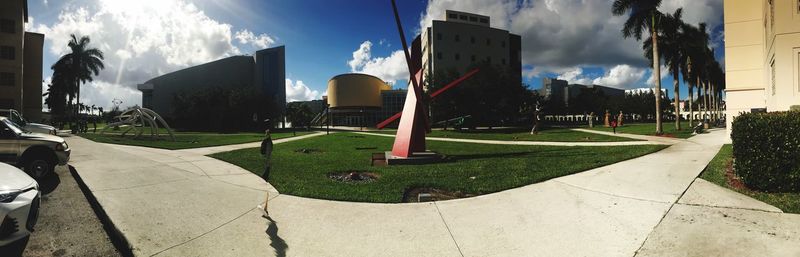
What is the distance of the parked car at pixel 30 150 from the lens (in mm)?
8711

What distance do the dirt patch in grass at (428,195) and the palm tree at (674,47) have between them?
2893cm

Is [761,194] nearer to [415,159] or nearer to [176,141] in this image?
[415,159]

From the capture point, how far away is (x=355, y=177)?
31.9ft

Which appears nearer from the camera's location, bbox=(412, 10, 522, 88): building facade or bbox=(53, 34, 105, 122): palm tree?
bbox=(53, 34, 105, 122): palm tree

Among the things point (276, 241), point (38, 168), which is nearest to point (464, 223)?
point (276, 241)

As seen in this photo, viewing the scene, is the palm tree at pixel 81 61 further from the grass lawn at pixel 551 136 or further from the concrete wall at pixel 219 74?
the grass lawn at pixel 551 136

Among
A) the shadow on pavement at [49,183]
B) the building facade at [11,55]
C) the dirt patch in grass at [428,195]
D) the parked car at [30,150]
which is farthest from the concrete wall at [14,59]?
the dirt patch in grass at [428,195]

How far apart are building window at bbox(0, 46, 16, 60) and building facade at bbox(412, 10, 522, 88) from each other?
205 feet

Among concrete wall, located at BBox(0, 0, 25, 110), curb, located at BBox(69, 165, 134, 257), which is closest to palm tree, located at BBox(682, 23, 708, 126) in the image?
curb, located at BBox(69, 165, 134, 257)

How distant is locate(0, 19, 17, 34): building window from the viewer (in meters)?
45.5

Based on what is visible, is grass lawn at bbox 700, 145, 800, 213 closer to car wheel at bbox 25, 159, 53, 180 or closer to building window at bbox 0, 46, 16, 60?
car wheel at bbox 25, 159, 53, 180

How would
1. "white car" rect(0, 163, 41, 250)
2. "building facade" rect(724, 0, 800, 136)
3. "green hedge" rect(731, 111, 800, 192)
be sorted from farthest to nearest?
"building facade" rect(724, 0, 800, 136) < "green hedge" rect(731, 111, 800, 192) < "white car" rect(0, 163, 41, 250)

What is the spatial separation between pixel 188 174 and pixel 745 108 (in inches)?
986

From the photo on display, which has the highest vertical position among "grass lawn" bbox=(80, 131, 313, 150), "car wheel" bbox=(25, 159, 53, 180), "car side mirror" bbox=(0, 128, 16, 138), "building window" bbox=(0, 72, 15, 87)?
"building window" bbox=(0, 72, 15, 87)
